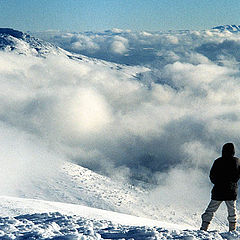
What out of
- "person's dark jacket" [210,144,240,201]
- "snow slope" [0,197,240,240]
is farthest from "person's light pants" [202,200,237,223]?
"snow slope" [0,197,240,240]

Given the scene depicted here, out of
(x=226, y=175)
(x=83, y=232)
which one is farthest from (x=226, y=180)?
(x=83, y=232)

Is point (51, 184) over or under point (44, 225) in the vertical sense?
over

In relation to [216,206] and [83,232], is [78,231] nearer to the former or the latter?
[83,232]

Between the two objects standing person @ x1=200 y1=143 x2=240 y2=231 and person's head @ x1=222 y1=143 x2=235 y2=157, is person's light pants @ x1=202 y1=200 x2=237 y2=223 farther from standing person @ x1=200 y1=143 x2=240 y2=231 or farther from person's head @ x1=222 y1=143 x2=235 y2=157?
person's head @ x1=222 y1=143 x2=235 y2=157

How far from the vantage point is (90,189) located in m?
37.2

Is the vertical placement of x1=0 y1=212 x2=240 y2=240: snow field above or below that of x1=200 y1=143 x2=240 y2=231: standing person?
below

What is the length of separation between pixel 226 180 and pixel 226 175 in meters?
0.14

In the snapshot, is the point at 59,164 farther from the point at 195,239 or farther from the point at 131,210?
the point at 195,239

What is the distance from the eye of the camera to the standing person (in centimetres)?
737

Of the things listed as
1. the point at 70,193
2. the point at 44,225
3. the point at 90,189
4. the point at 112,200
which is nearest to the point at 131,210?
the point at 112,200

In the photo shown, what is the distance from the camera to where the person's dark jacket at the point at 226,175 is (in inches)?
290

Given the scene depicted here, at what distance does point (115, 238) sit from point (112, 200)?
102ft

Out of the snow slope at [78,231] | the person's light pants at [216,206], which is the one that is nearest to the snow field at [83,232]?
the snow slope at [78,231]

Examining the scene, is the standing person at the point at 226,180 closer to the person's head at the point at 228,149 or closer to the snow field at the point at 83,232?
the person's head at the point at 228,149
